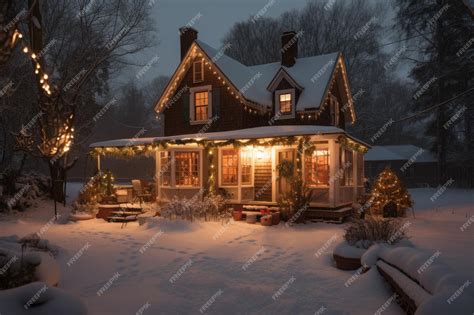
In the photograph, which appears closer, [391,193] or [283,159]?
[391,193]

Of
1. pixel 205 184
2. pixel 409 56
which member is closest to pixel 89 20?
pixel 205 184

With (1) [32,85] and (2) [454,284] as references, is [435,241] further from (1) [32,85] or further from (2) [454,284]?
(1) [32,85]

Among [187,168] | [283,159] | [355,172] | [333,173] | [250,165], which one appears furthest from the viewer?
[355,172]

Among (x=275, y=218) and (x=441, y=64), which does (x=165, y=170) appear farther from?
(x=441, y=64)

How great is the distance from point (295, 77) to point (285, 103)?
1814 mm

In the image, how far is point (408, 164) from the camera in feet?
109

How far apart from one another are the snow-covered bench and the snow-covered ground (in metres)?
0.37

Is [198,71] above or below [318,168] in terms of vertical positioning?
above

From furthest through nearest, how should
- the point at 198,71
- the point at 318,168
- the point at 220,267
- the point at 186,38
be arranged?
1. the point at 186,38
2. the point at 198,71
3. the point at 318,168
4. the point at 220,267

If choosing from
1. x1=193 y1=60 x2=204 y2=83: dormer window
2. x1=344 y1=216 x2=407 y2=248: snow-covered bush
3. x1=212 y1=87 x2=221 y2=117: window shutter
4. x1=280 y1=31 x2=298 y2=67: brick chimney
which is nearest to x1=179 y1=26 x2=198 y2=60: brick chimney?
x1=193 y1=60 x2=204 y2=83: dormer window

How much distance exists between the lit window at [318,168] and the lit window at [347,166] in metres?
0.96

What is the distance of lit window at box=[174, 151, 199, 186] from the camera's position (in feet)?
53.0

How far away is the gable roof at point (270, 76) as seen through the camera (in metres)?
17.5

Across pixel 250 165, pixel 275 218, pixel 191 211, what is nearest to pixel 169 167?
pixel 250 165
